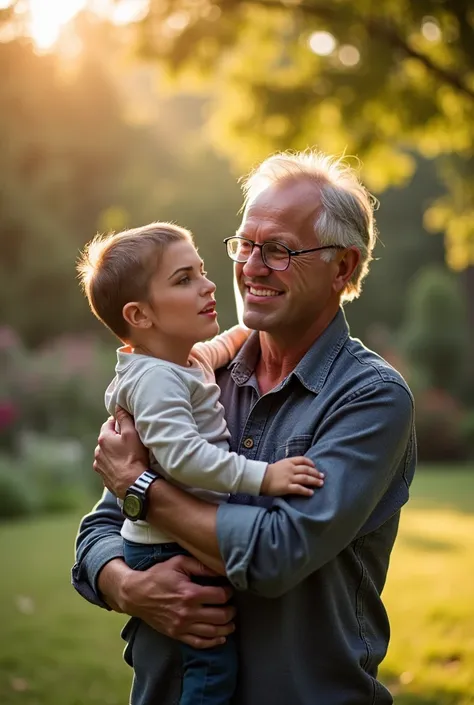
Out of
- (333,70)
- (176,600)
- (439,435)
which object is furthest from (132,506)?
(439,435)

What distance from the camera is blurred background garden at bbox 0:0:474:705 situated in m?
6.80

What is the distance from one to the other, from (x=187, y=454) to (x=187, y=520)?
6.7 inches

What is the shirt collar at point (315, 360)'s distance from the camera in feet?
8.63

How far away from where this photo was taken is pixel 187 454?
2363mm

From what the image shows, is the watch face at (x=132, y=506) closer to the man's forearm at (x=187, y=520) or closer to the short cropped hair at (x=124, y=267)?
the man's forearm at (x=187, y=520)

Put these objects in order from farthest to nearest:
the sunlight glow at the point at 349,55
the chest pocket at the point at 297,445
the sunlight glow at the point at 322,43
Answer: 1. the sunlight glow at the point at 322,43
2. the sunlight glow at the point at 349,55
3. the chest pocket at the point at 297,445

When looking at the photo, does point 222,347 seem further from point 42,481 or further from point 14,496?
point 42,481

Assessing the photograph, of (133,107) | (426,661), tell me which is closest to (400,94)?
(426,661)

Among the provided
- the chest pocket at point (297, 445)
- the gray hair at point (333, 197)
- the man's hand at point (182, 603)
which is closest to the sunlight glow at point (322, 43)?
the gray hair at point (333, 197)

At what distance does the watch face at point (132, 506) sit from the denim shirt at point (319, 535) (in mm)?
250

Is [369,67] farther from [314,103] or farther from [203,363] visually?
[203,363]

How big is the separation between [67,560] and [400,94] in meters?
5.53

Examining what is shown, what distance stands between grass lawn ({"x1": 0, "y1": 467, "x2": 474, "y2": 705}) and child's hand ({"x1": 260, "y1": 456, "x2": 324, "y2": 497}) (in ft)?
12.5

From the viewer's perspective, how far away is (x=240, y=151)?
9.42 metres
